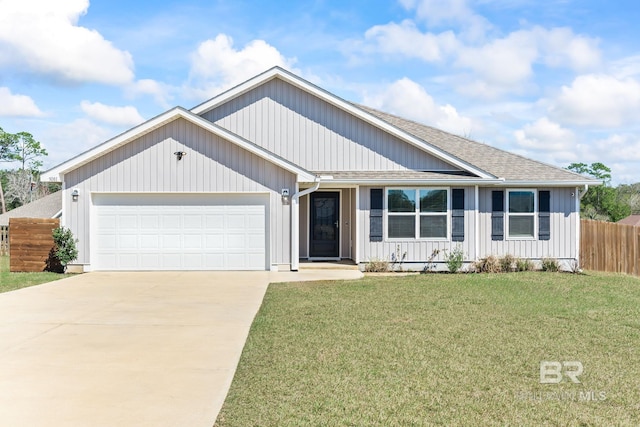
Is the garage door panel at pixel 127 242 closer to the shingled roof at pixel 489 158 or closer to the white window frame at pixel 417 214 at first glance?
the white window frame at pixel 417 214

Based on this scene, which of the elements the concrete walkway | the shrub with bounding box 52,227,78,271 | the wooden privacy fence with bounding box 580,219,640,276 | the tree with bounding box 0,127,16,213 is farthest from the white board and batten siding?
the tree with bounding box 0,127,16,213

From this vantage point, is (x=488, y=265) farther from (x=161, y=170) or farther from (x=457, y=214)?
(x=161, y=170)

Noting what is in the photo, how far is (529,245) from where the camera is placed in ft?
54.6

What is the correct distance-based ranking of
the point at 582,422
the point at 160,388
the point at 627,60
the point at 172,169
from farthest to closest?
the point at 627,60 → the point at 172,169 → the point at 160,388 → the point at 582,422

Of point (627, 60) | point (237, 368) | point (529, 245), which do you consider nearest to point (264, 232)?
point (529, 245)

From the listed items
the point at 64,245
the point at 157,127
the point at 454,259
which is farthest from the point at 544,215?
the point at 64,245

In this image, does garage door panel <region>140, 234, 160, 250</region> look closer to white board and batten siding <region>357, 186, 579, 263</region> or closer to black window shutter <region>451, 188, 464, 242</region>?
white board and batten siding <region>357, 186, 579, 263</region>

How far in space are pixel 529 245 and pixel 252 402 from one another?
45.5ft

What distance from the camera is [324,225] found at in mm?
17734

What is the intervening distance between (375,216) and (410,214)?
1074mm

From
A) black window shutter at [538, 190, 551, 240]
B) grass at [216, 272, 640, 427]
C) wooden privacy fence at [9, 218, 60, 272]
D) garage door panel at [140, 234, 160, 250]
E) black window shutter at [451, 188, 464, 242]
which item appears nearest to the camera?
grass at [216, 272, 640, 427]

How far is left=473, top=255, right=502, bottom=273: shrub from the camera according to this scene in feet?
52.4

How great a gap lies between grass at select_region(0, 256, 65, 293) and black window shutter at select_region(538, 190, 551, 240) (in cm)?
1402

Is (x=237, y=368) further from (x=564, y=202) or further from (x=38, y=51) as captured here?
(x=38, y=51)
